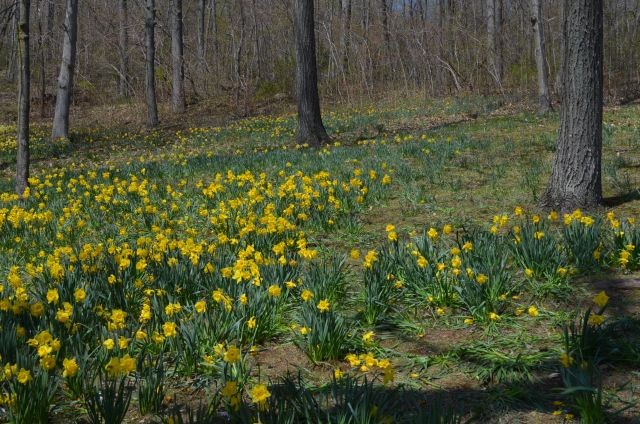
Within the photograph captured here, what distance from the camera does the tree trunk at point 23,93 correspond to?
7516mm

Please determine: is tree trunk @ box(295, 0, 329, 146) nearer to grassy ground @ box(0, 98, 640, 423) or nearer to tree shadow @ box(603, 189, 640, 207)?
grassy ground @ box(0, 98, 640, 423)

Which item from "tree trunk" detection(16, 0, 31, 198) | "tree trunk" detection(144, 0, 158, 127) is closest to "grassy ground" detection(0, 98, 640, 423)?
"tree trunk" detection(16, 0, 31, 198)

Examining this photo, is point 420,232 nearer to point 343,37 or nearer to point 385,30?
point 343,37

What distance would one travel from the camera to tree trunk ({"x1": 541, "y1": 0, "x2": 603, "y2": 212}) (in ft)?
17.0

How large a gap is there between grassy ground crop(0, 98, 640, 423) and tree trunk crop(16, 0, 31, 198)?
1.24 feet

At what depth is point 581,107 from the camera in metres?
5.27

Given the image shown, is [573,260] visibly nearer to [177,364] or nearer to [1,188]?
[177,364]

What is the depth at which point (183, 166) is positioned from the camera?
8977 mm

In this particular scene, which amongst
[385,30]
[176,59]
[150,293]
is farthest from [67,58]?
[150,293]

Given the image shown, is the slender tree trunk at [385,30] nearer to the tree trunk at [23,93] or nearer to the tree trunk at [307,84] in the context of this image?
the tree trunk at [307,84]

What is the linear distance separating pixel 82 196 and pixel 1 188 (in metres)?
2.68

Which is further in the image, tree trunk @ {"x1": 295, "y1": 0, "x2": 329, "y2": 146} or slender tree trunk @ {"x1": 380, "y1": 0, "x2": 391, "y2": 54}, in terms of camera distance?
slender tree trunk @ {"x1": 380, "y1": 0, "x2": 391, "y2": 54}

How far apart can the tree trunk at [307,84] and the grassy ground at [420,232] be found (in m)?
0.52

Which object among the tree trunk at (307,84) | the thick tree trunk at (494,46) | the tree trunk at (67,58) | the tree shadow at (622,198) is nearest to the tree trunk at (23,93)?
the tree trunk at (307,84)
